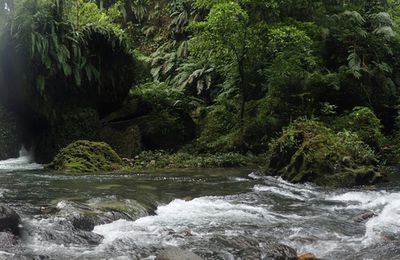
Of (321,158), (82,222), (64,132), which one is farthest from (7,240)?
(64,132)

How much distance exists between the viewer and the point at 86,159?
1455cm

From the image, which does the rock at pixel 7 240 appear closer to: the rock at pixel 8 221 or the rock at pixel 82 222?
the rock at pixel 8 221

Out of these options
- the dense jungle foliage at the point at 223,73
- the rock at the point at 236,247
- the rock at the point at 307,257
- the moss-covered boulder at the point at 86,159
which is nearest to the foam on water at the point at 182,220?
the rock at the point at 236,247

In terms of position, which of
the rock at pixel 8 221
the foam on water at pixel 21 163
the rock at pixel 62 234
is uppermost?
the foam on water at pixel 21 163

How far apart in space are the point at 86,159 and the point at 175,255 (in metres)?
9.37

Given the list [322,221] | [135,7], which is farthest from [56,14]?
[135,7]

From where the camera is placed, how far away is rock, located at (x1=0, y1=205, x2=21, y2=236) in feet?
21.7

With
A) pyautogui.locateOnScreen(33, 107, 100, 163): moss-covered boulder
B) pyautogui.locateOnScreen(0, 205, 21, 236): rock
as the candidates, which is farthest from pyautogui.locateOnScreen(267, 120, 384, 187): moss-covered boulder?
pyautogui.locateOnScreen(0, 205, 21, 236): rock

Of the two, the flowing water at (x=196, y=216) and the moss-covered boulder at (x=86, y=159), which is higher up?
the moss-covered boulder at (x=86, y=159)

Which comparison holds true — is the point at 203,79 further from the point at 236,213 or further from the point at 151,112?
the point at 236,213

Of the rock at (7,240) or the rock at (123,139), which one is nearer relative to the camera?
the rock at (7,240)

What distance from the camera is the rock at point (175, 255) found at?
5.71 metres

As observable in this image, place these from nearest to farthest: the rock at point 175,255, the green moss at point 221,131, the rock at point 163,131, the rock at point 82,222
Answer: the rock at point 175,255 → the rock at point 82,222 → the green moss at point 221,131 → the rock at point 163,131

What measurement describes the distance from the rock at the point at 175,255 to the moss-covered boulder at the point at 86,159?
27.6 ft
